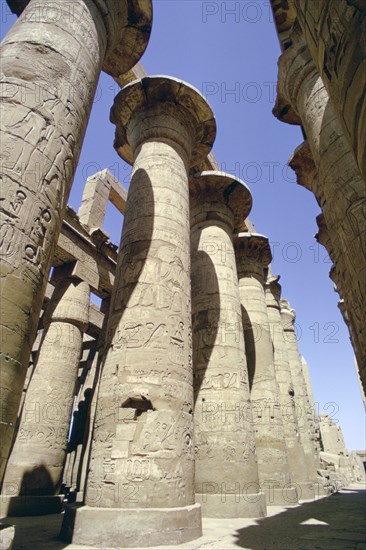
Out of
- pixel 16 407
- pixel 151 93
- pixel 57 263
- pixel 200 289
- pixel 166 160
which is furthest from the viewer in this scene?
pixel 57 263

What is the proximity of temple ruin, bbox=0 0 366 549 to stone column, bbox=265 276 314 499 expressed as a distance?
43cm

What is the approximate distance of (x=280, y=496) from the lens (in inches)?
344

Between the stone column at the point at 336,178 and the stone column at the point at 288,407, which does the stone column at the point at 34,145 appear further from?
the stone column at the point at 288,407

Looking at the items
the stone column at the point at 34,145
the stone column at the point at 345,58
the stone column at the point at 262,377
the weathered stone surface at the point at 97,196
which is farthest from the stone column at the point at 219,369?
the stone column at the point at 345,58

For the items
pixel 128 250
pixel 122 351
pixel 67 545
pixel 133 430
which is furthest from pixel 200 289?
pixel 67 545

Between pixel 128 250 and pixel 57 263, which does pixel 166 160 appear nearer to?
pixel 128 250

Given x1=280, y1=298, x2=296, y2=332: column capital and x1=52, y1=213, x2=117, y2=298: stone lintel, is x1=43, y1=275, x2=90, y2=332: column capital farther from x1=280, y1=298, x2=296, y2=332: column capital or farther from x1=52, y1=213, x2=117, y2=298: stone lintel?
x1=280, y1=298, x2=296, y2=332: column capital

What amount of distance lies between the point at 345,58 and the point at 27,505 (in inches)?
339

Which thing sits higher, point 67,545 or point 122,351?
point 122,351

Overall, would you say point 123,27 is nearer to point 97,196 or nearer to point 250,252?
point 97,196

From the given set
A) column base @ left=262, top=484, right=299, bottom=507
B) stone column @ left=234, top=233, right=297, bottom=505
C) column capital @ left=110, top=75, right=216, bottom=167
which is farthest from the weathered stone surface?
column base @ left=262, top=484, right=299, bottom=507

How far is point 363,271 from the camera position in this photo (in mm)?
3545

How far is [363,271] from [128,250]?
3.68 m

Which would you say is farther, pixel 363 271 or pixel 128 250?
pixel 128 250
